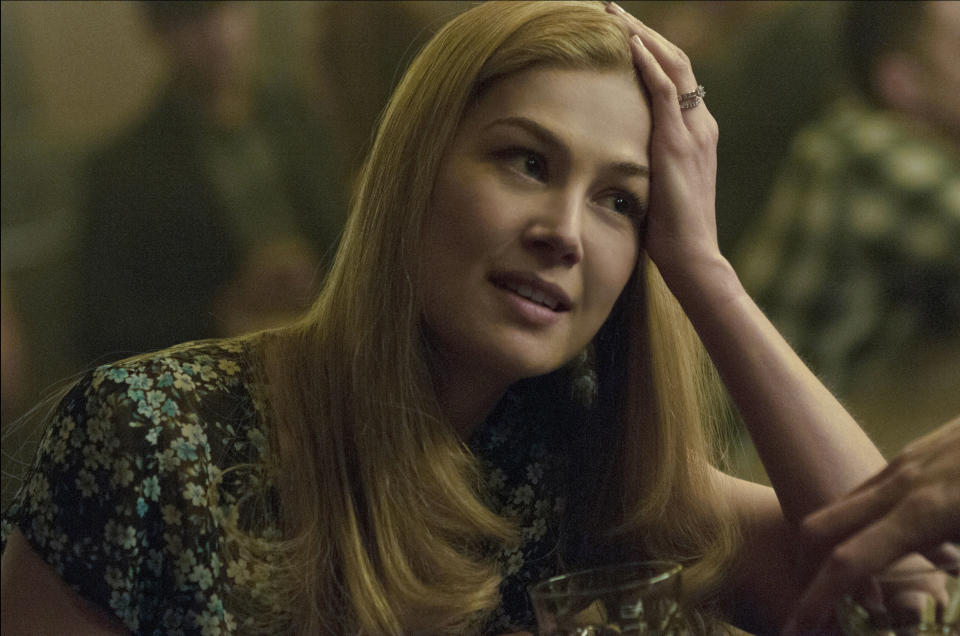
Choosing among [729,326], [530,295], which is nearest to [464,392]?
[530,295]

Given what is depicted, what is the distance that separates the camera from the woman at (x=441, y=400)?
81 centimetres

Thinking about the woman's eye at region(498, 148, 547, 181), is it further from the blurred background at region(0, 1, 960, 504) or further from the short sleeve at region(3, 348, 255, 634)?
the blurred background at region(0, 1, 960, 504)

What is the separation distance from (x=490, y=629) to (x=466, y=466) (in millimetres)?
173

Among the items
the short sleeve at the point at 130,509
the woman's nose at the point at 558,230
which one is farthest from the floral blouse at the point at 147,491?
the woman's nose at the point at 558,230

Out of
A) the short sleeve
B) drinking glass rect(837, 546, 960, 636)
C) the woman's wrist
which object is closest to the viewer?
drinking glass rect(837, 546, 960, 636)

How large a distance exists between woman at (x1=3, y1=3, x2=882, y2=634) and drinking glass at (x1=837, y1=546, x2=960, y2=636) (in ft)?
0.95

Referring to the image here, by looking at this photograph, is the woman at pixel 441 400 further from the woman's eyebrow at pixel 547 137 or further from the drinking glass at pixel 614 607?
the drinking glass at pixel 614 607

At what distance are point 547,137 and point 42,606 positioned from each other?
21.6 inches

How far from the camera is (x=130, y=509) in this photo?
0.79 metres

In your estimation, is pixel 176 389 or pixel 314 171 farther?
pixel 314 171

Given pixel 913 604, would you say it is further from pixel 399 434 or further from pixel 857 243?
pixel 857 243

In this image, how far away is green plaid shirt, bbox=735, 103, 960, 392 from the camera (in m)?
1.57

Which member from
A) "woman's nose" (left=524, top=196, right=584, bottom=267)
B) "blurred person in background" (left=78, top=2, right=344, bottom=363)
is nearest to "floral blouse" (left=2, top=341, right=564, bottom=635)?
"woman's nose" (left=524, top=196, right=584, bottom=267)

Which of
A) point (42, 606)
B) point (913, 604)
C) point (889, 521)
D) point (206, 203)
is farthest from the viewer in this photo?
point (206, 203)
